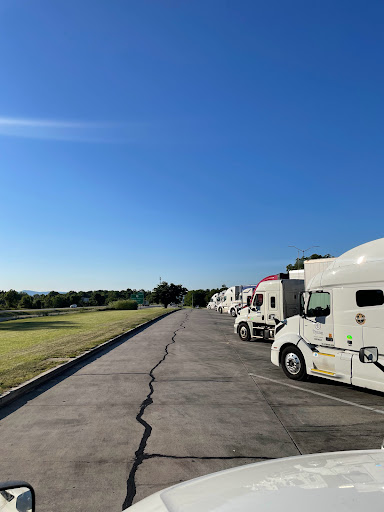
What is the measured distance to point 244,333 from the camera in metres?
17.8

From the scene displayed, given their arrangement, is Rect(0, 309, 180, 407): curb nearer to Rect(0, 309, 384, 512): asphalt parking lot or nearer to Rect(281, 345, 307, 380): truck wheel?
Rect(0, 309, 384, 512): asphalt parking lot

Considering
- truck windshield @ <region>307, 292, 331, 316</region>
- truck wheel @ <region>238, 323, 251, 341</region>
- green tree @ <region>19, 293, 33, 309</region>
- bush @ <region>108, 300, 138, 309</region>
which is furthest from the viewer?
green tree @ <region>19, 293, 33, 309</region>

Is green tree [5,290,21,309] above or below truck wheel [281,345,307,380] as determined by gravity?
above

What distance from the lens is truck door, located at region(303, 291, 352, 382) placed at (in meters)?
8.03

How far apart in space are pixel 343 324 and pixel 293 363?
184 cm

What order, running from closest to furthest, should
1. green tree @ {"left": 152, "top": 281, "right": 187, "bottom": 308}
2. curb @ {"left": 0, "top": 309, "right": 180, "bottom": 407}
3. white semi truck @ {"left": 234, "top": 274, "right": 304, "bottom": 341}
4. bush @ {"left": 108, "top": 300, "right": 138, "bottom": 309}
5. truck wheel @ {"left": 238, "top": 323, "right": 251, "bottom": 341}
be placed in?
1. curb @ {"left": 0, "top": 309, "right": 180, "bottom": 407}
2. white semi truck @ {"left": 234, "top": 274, "right": 304, "bottom": 341}
3. truck wheel @ {"left": 238, "top": 323, "right": 251, "bottom": 341}
4. bush @ {"left": 108, "top": 300, "right": 138, "bottom": 309}
5. green tree @ {"left": 152, "top": 281, "right": 187, "bottom": 308}

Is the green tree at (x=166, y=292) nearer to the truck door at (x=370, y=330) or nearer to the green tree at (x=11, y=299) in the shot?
the green tree at (x=11, y=299)

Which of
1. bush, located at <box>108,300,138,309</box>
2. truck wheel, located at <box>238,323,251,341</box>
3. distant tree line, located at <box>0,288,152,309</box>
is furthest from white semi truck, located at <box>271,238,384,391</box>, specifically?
distant tree line, located at <box>0,288,152,309</box>

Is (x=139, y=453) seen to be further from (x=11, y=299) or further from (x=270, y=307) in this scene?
(x=11, y=299)

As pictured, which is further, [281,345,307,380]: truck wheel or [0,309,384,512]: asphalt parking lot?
[281,345,307,380]: truck wheel

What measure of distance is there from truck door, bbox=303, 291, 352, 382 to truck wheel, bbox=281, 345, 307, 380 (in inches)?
10.8

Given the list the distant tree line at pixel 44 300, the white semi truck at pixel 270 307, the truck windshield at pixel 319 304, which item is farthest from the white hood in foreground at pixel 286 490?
the distant tree line at pixel 44 300

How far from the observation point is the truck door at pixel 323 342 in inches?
316

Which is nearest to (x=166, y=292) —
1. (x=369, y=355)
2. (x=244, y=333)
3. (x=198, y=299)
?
(x=198, y=299)
